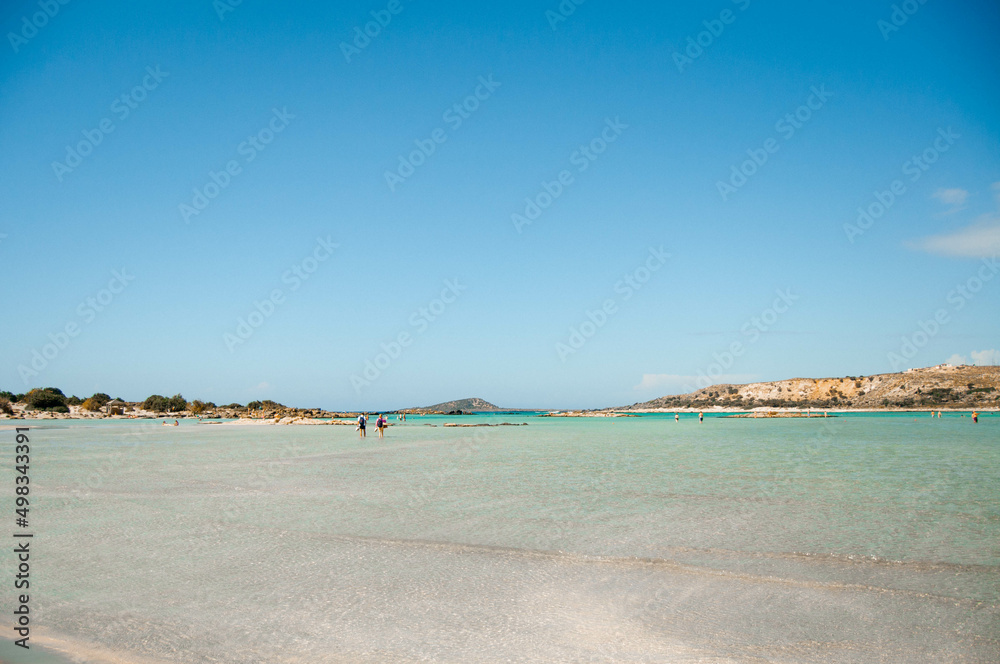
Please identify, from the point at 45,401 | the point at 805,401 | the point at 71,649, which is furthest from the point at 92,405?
the point at 805,401

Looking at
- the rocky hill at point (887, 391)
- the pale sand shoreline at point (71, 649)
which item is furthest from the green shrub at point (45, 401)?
the rocky hill at point (887, 391)

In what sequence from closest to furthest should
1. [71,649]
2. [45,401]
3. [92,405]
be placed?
[71,649] < [45,401] < [92,405]

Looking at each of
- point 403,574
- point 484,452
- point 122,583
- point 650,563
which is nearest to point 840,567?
point 650,563

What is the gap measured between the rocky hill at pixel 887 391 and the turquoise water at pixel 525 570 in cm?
13227

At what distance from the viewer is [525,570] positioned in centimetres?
813

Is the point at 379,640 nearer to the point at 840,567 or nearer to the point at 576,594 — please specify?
the point at 576,594

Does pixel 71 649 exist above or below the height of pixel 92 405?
above

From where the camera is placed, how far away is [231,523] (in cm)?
1112

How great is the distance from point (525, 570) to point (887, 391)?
156 meters

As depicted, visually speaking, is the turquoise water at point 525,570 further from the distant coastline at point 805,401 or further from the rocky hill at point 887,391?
the rocky hill at point 887,391

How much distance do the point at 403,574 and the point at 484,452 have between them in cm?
2182

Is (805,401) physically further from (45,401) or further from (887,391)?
(45,401)

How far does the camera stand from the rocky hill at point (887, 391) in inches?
4744

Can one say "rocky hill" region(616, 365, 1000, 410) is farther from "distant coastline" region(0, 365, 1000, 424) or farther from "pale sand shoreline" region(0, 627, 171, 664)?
"pale sand shoreline" region(0, 627, 171, 664)
